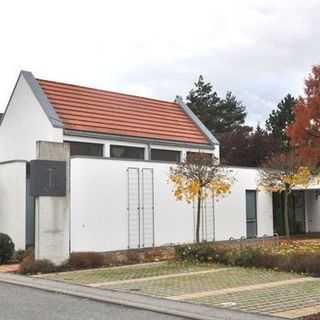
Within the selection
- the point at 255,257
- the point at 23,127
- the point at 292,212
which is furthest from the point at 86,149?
the point at 292,212

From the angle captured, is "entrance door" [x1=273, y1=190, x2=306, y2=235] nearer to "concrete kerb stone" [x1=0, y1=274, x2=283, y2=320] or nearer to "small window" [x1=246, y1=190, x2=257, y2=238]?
"small window" [x1=246, y1=190, x2=257, y2=238]

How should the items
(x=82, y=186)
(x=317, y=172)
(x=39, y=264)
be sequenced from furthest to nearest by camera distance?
(x=317, y=172)
(x=82, y=186)
(x=39, y=264)

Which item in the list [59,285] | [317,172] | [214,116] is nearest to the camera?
[59,285]

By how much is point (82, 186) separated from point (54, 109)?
518 centimetres

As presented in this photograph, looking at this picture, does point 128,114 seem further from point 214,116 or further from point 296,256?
point 214,116

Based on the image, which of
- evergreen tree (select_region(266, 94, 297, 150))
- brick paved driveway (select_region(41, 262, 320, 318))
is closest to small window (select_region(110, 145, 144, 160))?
brick paved driveway (select_region(41, 262, 320, 318))

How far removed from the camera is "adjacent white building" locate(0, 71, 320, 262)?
791 inches

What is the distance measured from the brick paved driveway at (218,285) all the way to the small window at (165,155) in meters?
12.5

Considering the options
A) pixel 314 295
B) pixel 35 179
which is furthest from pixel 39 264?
pixel 314 295

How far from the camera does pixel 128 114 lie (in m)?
32.6

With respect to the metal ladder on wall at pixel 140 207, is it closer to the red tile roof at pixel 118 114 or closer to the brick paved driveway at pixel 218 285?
the red tile roof at pixel 118 114

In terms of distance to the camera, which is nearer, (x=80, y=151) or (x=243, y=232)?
(x=80, y=151)

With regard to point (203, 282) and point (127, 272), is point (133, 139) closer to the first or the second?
point (127, 272)

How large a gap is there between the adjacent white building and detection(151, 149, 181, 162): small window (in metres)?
0.06
